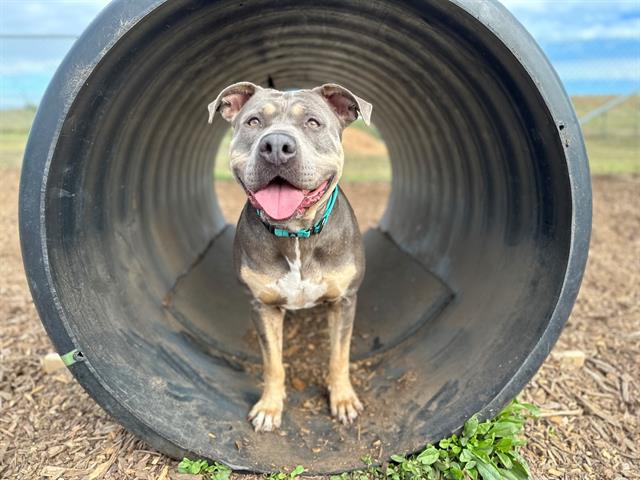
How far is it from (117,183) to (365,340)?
8.79ft

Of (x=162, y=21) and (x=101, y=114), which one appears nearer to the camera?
(x=162, y=21)

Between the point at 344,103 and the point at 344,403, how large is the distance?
7.31ft

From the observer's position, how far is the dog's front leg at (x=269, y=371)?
12.9 feet

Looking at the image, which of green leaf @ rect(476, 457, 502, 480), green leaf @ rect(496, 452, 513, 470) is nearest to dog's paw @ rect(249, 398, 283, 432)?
green leaf @ rect(476, 457, 502, 480)

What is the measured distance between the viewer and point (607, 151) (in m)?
14.1

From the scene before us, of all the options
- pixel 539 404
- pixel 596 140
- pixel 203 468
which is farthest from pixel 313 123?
pixel 596 140

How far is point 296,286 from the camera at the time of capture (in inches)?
148

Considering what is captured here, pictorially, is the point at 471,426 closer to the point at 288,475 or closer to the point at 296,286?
the point at 288,475

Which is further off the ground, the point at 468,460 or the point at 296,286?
the point at 296,286

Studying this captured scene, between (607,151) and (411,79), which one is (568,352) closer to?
(411,79)

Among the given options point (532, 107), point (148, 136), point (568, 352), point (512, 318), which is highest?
point (532, 107)

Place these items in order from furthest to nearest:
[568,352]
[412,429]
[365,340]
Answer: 1. [365,340]
2. [568,352]
3. [412,429]

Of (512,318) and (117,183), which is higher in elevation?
(117,183)

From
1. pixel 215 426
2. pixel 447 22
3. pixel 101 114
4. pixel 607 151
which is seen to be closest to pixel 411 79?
pixel 447 22
